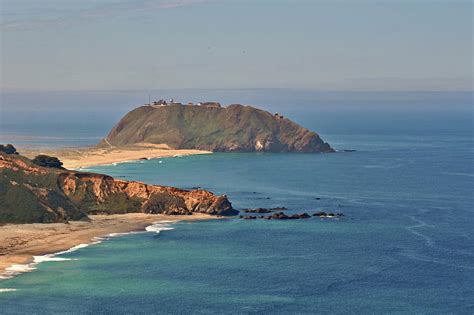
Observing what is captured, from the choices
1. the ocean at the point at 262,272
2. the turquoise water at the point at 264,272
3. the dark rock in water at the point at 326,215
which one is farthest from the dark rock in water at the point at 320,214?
the turquoise water at the point at 264,272

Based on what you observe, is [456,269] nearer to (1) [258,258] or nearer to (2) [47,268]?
(1) [258,258]

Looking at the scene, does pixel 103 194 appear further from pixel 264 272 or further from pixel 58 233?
pixel 264 272

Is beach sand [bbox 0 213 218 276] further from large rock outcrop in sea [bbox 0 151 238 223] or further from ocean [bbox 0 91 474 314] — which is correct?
ocean [bbox 0 91 474 314]

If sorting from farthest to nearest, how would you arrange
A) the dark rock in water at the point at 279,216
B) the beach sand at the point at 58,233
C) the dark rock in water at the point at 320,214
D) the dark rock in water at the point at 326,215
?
the dark rock in water at the point at 320,214 < the dark rock in water at the point at 326,215 < the dark rock in water at the point at 279,216 < the beach sand at the point at 58,233

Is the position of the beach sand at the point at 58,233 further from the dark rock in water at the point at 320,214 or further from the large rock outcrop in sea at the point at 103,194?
the dark rock in water at the point at 320,214

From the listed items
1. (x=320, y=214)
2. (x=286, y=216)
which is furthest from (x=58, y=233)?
(x=320, y=214)

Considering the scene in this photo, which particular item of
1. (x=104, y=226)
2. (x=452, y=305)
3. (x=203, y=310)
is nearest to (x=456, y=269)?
(x=452, y=305)

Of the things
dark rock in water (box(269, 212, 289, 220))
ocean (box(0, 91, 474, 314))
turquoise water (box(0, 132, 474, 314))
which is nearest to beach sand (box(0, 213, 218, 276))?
ocean (box(0, 91, 474, 314))

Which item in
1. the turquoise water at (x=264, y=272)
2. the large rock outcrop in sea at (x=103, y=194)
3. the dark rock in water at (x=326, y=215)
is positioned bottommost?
the turquoise water at (x=264, y=272)
